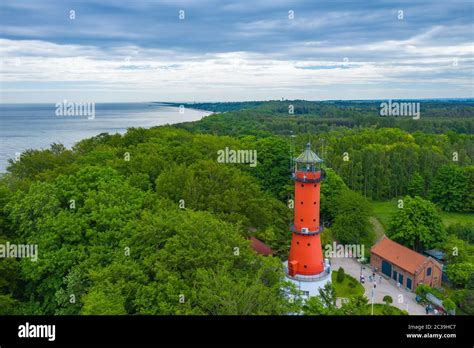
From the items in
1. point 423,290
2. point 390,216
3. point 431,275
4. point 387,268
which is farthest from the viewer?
point 390,216

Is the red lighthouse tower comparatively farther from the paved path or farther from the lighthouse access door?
the lighthouse access door

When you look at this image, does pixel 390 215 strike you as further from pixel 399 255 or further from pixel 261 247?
pixel 261 247

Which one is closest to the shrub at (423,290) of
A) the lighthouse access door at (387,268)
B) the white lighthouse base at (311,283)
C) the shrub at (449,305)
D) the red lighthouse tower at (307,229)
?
the shrub at (449,305)

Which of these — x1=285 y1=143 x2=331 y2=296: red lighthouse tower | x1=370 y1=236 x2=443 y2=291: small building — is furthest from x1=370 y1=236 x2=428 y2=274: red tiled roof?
x1=285 y1=143 x2=331 y2=296: red lighthouse tower

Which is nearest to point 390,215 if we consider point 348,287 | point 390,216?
point 390,216

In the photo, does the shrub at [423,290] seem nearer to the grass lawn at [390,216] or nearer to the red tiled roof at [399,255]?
the red tiled roof at [399,255]

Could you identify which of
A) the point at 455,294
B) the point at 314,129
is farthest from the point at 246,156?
the point at 314,129
